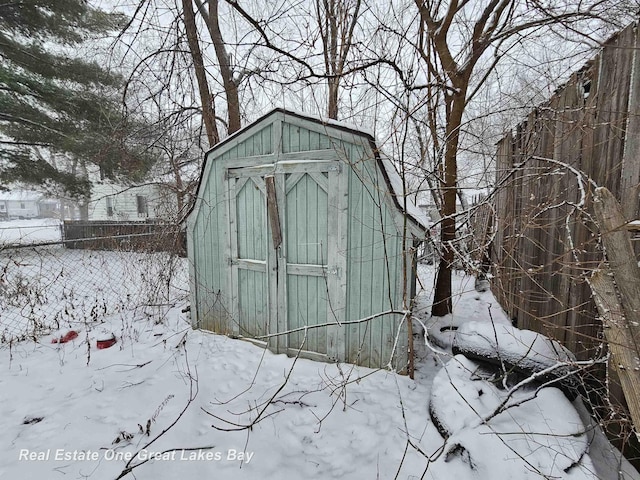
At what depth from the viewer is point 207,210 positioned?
416cm

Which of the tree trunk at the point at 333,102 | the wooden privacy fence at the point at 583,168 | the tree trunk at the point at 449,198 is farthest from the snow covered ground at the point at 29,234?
the wooden privacy fence at the point at 583,168

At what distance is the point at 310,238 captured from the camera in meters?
3.44

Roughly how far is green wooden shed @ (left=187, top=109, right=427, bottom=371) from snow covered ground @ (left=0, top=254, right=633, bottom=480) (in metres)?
0.41

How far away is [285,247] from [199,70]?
3724 mm

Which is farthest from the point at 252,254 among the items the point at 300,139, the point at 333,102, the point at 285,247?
the point at 333,102

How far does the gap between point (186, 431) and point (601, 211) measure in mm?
3193

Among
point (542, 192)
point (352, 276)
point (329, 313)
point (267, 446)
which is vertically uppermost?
point (542, 192)

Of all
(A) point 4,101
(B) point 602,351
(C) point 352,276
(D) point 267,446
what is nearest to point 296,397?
(D) point 267,446

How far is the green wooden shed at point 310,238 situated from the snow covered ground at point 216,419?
16.0 inches

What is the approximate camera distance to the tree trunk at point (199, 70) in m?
4.44

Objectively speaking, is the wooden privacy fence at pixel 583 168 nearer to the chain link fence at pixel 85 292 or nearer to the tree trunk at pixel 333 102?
the tree trunk at pixel 333 102

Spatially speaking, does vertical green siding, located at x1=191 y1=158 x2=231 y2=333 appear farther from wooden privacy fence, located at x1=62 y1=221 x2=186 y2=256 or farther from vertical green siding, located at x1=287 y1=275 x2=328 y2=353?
wooden privacy fence, located at x1=62 y1=221 x2=186 y2=256

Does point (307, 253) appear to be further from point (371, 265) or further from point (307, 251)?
point (371, 265)

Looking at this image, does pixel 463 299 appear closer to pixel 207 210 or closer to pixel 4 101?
pixel 207 210
